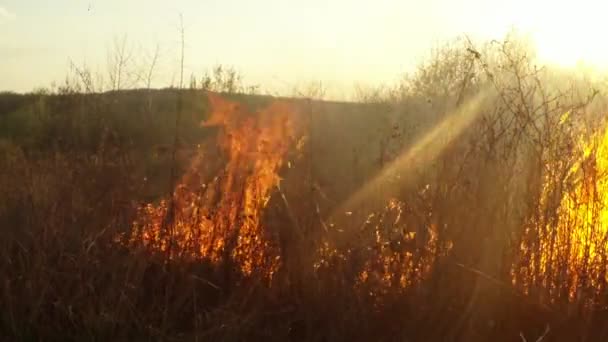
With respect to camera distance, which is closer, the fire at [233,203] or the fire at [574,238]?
the fire at [574,238]

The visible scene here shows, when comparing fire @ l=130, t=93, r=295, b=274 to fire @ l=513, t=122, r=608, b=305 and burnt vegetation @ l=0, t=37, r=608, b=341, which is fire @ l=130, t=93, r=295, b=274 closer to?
burnt vegetation @ l=0, t=37, r=608, b=341

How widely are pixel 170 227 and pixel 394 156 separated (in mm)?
1815

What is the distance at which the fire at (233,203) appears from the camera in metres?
5.49

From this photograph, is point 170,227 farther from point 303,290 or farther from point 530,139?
point 530,139

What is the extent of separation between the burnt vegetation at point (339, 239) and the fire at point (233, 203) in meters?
0.01

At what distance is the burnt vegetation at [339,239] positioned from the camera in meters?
4.85

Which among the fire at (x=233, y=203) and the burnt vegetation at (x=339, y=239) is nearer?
the burnt vegetation at (x=339, y=239)

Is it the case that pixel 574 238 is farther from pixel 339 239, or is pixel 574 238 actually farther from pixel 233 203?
pixel 233 203

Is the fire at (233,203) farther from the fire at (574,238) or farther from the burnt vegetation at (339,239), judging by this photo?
the fire at (574,238)

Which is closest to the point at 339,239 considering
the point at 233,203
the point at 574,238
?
the point at 233,203

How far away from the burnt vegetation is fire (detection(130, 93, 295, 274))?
1 centimetres

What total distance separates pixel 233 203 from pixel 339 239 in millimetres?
935

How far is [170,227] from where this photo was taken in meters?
5.61

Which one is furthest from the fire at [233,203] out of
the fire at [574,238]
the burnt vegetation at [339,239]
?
the fire at [574,238]
